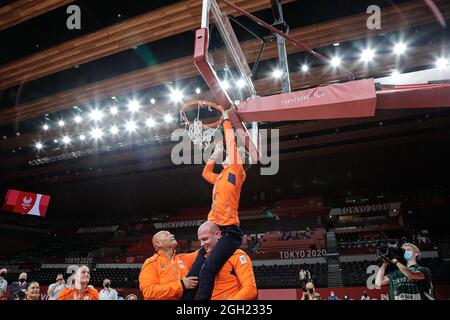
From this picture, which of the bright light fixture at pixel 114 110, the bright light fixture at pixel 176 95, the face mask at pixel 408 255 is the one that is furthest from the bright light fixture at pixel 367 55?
the bright light fixture at pixel 114 110

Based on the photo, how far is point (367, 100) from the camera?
11.1ft

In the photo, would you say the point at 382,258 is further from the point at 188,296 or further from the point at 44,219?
the point at 44,219

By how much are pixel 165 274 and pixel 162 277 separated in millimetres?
40

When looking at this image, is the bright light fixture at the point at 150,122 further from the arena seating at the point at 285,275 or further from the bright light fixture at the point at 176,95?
the arena seating at the point at 285,275

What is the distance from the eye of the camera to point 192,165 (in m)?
21.7

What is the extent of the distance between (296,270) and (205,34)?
1224cm

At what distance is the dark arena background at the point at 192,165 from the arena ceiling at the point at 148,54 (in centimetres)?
4

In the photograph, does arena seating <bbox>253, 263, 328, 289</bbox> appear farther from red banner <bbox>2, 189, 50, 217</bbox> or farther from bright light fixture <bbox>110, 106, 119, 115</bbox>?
red banner <bbox>2, 189, 50, 217</bbox>

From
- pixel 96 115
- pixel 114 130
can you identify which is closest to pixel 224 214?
pixel 96 115

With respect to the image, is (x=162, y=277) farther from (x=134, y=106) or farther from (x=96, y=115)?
(x=96, y=115)

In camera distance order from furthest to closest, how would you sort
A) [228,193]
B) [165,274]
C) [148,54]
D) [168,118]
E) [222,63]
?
1. [168,118]
2. [148,54]
3. [222,63]
4. [228,193]
5. [165,274]

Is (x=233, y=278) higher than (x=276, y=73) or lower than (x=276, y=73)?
lower

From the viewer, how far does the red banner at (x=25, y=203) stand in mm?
20375

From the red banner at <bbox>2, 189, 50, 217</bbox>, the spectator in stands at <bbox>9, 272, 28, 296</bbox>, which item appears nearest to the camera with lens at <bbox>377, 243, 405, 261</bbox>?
the spectator in stands at <bbox>9, 272, 28, 296</bbox>
